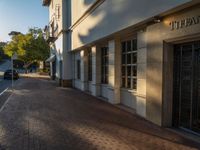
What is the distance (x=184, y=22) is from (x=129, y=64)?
476cm

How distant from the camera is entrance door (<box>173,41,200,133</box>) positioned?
7.41 metres

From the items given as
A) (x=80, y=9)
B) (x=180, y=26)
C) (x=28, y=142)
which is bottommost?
(x=28, y=142)

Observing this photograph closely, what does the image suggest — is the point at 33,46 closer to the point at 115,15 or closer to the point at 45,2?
the point at 45,2

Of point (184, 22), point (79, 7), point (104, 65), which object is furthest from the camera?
point (79, 7)

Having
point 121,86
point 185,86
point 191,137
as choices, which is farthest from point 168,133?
point 121,86

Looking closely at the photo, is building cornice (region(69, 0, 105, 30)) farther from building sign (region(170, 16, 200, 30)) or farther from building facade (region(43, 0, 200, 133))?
building sign (region(170, 16, 200, 30))

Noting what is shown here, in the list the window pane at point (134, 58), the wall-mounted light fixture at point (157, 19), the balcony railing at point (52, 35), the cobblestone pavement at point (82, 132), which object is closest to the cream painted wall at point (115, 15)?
the wall-mounted light fixture at point (157, 19)

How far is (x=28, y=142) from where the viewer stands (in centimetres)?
673

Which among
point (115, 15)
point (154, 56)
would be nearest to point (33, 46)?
point (115, 15)

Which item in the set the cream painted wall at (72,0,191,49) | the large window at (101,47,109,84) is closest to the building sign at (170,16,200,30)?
the cream painted wall at (72,0,191,49)

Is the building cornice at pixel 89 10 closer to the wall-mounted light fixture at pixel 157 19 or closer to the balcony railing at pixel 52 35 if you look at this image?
the wall-mounted light fixture at pixel 157 19

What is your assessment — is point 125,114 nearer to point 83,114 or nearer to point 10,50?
point 83,114

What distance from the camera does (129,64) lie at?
1188cm

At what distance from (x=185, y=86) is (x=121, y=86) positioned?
196 inches
